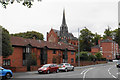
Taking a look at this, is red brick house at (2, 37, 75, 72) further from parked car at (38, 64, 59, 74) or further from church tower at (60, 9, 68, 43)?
church tower at (60, 9, 68, 43)

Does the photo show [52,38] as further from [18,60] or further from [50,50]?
[18,60]

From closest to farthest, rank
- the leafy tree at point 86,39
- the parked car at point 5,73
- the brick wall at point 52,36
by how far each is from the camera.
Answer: the parked car at point 5,73, the leafy tree at point 86,39, the brick wall at point 52,36

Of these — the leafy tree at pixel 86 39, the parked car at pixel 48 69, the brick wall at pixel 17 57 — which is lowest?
the parked car at pixel 48 69

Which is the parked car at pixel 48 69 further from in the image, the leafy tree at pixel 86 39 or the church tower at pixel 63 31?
the church tower at pixel 63 31

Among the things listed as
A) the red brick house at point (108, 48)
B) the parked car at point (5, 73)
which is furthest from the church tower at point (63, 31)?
the parked car at point (5, 73)

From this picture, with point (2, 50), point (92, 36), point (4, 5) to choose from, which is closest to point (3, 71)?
point (2, 50)

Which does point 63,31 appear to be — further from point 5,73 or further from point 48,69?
point 5,73

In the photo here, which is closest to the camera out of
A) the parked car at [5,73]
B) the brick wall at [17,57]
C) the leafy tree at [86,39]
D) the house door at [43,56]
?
the parked car at [5,73]

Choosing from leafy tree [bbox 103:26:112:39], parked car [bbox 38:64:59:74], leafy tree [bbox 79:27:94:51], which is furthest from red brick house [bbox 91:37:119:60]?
parked car [bbox 38:64:59:74]

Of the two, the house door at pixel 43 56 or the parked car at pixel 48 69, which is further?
the house door at pixel 43 56

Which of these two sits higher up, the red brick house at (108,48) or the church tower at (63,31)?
the church tower at (63,31)

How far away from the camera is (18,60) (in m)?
37.1

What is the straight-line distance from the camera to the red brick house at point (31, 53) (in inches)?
1328

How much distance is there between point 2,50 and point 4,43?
99cm
